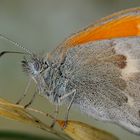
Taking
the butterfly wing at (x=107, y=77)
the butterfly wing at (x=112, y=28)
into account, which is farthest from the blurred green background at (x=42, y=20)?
the butterfly wing at (x=112, y=28)

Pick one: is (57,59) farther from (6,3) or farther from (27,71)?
(6,3)

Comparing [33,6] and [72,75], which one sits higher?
[33,6]

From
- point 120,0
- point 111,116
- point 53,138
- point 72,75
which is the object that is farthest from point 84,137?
point 120,0

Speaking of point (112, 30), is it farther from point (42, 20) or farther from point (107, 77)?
point (42, 20)

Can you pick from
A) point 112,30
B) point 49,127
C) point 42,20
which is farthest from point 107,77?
point 42,20

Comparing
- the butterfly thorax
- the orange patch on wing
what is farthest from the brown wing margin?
the butterfly thorax

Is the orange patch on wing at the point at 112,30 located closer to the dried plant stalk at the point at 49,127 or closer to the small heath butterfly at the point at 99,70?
the small heath butterfly at the point at 99,70
